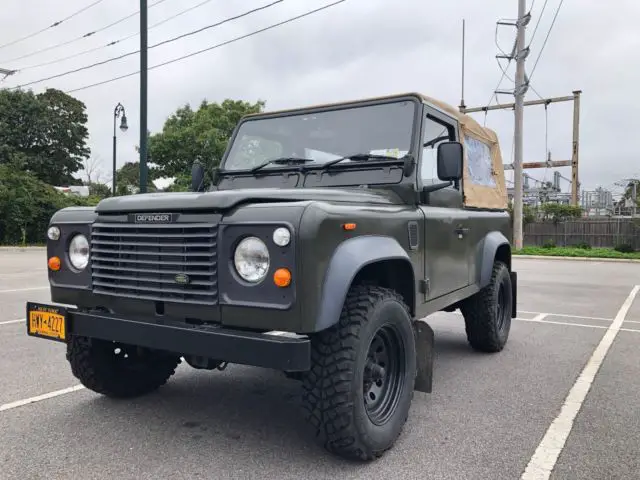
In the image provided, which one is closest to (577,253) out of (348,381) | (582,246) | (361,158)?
(582,246)

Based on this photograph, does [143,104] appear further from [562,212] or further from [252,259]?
[562,212]

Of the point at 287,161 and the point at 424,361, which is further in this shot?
the point at 287,161

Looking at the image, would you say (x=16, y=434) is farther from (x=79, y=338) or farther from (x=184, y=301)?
(x=184, y=301)

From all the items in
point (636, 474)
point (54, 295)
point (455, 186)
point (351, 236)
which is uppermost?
point (455, 186)

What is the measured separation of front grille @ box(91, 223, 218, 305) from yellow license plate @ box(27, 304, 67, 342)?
258mm

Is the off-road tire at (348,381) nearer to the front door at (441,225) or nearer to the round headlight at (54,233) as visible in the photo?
the front door at (441,225)

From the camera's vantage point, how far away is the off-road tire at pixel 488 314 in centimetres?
527

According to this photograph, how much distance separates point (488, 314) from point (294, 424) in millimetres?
2529

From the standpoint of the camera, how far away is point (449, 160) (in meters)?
3.81

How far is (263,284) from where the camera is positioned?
2.63 m

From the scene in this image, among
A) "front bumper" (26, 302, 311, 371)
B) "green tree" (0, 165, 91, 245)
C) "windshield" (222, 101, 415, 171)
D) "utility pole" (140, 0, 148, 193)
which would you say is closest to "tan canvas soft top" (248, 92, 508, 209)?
"windshield" (222, 101, 415, 171)

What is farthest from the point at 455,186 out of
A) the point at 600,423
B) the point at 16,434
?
the point at 16,434

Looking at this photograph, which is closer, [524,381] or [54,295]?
[54,295]

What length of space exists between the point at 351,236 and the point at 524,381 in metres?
2.58
